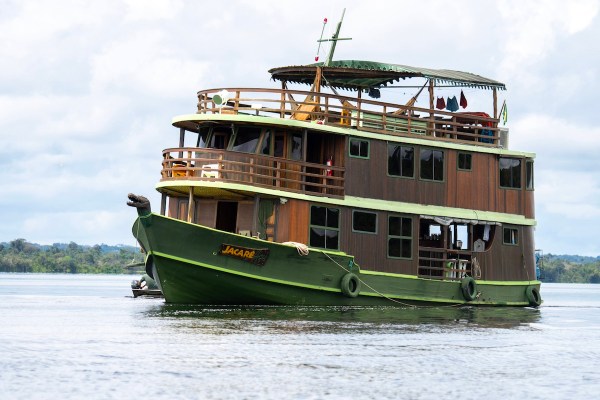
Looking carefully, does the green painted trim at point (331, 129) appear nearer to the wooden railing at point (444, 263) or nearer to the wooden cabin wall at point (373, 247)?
the wooden cabin wall at point (373, 247)

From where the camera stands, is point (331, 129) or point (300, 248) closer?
point (300, 248)

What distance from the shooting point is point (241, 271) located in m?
24.5

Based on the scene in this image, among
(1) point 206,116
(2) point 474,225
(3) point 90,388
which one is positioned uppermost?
(1) point 206,116

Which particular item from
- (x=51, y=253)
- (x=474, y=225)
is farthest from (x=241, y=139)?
(x=51, y=253)

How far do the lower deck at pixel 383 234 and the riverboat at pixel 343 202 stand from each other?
0.04 metres

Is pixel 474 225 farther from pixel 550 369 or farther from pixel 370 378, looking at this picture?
pixel 370 378

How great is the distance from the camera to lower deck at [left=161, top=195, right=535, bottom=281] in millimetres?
25844

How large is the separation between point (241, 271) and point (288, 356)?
288 inches

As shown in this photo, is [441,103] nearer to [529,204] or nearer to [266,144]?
[529,204]

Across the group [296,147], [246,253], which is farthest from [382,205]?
[246,253]

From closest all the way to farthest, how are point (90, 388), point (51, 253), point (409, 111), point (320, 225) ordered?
point (90, 388), point (320, 225), point (409, 111), point (51, 253)

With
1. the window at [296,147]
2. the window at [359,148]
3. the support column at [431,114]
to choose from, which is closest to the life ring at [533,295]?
the support column at [431,114]

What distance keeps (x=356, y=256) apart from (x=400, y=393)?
1250cm

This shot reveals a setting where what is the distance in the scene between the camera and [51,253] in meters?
117
